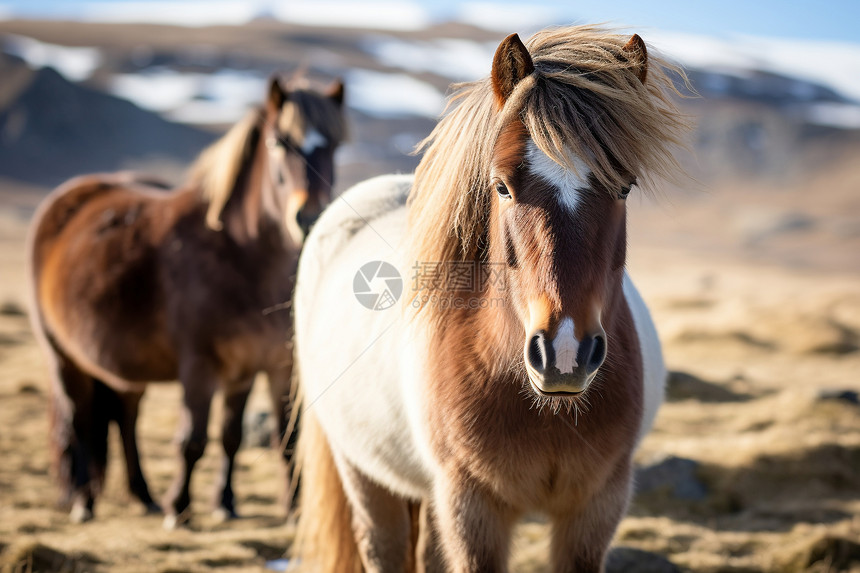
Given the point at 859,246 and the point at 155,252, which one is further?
the point at 859,246

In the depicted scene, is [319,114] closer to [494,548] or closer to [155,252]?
[155,252]

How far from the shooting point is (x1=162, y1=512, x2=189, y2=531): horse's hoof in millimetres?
4988

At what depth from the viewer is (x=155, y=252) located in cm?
506

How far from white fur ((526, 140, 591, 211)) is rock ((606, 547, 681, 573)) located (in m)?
2.73

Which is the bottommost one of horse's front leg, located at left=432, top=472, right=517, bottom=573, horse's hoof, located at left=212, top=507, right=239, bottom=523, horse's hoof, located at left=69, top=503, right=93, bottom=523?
horse's hoof, located at left=69, top=503, right=93, bottom=523

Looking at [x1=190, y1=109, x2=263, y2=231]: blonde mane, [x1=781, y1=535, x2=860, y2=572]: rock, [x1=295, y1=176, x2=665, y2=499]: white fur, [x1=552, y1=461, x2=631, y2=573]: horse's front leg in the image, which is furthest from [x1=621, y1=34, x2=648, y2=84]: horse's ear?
[x1=190, y1=109, x2=263, y2=231]: blonde mane

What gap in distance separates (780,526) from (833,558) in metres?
0.90

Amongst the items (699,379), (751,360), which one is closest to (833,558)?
(699,379)

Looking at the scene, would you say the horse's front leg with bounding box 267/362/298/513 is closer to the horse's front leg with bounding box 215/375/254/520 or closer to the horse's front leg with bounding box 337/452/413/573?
the horse's front leg with bounding box 215/375/254/520

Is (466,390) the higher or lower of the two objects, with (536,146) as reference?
lower

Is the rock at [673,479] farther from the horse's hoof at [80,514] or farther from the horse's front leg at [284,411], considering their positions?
the horse's hoof at [80,514]

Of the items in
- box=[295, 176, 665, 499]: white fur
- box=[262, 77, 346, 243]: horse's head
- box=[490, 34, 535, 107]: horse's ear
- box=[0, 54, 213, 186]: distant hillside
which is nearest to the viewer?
box=[490, 34, 535, 107]: horse's ear

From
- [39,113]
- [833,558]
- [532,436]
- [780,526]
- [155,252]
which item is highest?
[532,436]

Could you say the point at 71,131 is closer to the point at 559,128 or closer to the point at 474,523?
the point at 474,523
